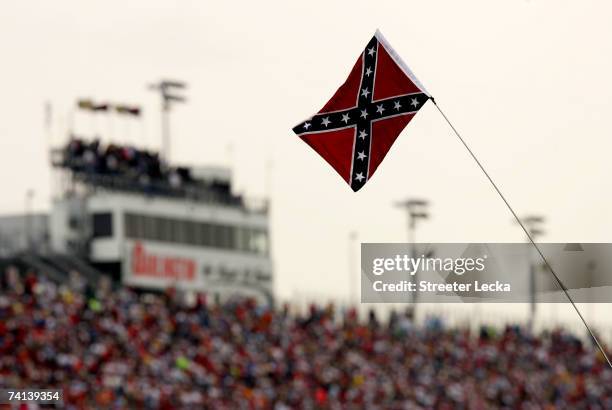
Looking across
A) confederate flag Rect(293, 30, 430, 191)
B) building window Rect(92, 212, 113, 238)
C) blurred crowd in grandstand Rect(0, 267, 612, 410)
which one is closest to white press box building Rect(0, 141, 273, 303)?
building window Rect(92, 212, 113, 238)

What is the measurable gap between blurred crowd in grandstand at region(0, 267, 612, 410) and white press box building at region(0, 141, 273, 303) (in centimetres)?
759

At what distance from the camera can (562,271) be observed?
46969mm

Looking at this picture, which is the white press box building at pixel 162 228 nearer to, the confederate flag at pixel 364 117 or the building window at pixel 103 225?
the building window at pixel 103 225

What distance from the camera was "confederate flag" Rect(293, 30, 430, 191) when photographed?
74.0 ft

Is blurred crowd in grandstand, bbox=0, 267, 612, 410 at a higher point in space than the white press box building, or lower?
lower

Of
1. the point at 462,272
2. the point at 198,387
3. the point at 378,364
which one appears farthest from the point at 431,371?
the point at 462,272

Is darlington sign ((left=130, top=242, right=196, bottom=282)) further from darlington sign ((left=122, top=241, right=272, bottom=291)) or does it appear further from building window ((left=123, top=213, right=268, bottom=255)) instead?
building window ((left=123, top=213, right=268, bottom=255))

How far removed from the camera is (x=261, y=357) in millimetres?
54281

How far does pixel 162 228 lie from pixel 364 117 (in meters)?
49.0

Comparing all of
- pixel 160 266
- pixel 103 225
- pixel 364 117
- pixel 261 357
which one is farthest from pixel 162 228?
pixel 364 117

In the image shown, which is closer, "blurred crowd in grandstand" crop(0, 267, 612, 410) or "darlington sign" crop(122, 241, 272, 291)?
"blurred crowd in grandstand" crop(0, 267, 612, 410)

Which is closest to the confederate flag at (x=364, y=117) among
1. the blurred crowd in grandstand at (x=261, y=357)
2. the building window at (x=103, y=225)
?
Answer: the blurred crowd in grandstand at (x=261, y=357)

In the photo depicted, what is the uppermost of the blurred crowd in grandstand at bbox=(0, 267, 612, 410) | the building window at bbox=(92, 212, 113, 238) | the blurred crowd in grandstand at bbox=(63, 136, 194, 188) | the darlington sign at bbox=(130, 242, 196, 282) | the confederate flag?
the blurred crowd in grandstand at bbox=(63, 136, 194, 188)

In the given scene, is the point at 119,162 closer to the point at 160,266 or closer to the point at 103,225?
the point at 103,225
